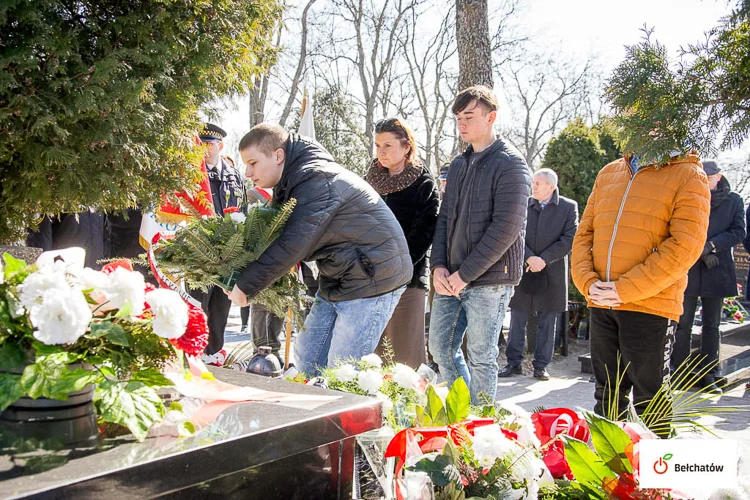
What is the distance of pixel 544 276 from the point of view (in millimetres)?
6281

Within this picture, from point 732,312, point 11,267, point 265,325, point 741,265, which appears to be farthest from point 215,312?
point 741,265

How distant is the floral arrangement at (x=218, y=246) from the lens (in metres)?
2.97

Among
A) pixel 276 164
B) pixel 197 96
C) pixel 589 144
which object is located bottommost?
pixel 276 164

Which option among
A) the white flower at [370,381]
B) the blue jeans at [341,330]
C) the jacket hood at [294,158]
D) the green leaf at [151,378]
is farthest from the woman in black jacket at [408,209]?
the green leaf at [151,378]

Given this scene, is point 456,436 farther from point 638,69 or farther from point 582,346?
point 582,346

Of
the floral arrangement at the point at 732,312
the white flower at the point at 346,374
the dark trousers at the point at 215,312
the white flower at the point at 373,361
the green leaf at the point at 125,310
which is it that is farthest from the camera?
the floral arrangement at the point at 732,312

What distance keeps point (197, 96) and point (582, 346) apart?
6.56 meters

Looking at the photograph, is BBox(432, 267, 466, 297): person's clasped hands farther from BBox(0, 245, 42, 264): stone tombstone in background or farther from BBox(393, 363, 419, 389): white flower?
BBox(0, 245, 42, 264): stone tombstone in background

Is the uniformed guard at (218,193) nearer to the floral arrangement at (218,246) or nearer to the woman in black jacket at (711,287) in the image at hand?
the floral arrangement at (218,246)

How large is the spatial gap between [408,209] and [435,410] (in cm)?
256

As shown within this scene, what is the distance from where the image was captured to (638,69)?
2277 mm

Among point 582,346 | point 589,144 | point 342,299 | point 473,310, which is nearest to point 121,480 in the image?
point 342,299

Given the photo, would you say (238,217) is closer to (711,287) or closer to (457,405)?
(457,405)

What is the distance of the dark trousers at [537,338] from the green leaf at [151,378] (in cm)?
522
